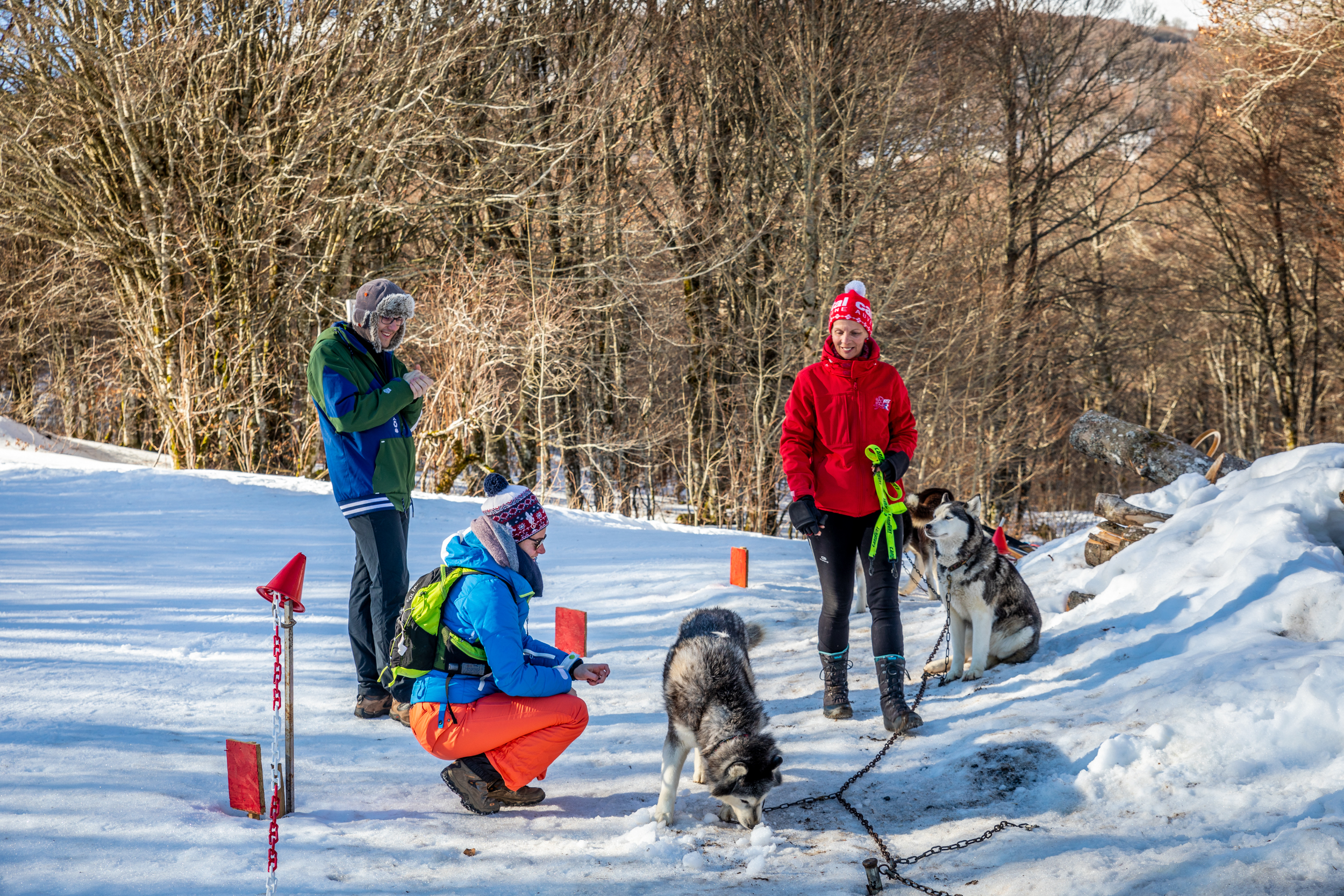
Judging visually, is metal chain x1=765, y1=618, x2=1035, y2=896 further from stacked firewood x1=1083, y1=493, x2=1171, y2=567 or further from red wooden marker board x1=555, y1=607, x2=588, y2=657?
stacked firewood x1=1083, y1=493, x2=1171, y2=567

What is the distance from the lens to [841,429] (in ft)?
14.4

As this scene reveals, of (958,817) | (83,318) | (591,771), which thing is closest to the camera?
(958,817)

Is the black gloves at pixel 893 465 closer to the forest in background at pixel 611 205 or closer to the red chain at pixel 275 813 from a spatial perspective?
the red chain at pixel 275 813

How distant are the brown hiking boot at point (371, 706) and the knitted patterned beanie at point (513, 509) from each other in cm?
149

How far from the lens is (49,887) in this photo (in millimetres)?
2584

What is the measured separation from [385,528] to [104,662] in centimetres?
191

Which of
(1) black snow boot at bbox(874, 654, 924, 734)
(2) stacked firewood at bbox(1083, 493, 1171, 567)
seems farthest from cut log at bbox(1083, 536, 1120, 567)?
(1) black snow boot at bbox(874, 654, 924, 734)

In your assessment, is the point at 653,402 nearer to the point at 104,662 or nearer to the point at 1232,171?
the point at 104,662

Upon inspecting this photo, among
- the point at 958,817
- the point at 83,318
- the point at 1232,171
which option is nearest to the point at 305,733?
the point at 958,817

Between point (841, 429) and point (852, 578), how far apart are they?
0.76 metres

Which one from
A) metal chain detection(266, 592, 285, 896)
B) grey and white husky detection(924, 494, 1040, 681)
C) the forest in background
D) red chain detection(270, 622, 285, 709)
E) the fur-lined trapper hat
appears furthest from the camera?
the forest in background

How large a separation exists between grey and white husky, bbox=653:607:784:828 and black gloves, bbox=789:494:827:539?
0.75 metres

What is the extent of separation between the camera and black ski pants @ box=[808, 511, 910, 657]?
4.34 meters

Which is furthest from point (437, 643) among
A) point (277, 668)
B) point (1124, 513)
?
point (1124, 513)
